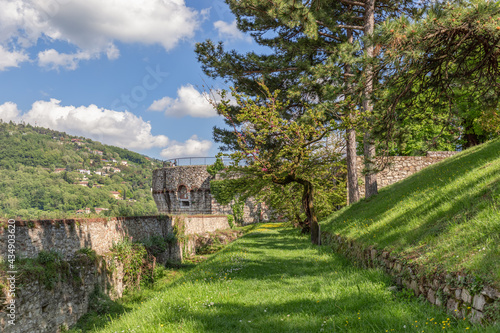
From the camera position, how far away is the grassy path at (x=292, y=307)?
3.81 m

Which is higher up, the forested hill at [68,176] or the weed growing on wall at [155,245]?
the forested hill at [68,176]

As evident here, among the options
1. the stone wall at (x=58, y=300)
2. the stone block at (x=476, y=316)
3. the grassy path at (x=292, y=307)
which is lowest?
the stone wall at (x=58, y=300)

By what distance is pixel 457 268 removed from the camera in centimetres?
384

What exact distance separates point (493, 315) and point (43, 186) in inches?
2135

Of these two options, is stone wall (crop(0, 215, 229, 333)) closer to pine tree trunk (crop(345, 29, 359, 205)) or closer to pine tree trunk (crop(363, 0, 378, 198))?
pine tree trunk (crop(363, 0, 378, 198))

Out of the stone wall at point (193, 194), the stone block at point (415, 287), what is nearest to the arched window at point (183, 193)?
the stone wall at point (193, 194)

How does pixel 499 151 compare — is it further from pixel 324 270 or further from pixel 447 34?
pixel 324 270

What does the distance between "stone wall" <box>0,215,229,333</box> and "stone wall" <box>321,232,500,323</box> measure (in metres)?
7.27

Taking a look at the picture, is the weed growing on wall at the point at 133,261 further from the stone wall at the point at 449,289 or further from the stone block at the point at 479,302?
the stone block at the point at 479,302

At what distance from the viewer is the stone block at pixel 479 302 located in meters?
3.23

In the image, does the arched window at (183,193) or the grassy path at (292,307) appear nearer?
the grassy path at (292,307)

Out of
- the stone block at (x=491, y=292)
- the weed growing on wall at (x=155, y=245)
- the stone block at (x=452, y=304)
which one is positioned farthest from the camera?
the weed growing on wall at (x=155, y=245)

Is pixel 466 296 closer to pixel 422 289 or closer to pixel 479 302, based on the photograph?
pixel 479 302

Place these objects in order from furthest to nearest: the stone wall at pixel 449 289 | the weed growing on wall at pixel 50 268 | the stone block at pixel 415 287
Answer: the weed growing on wall at pixel 50 268, the stone block at pixel 415 287, the stone wall at pixel 449 289
